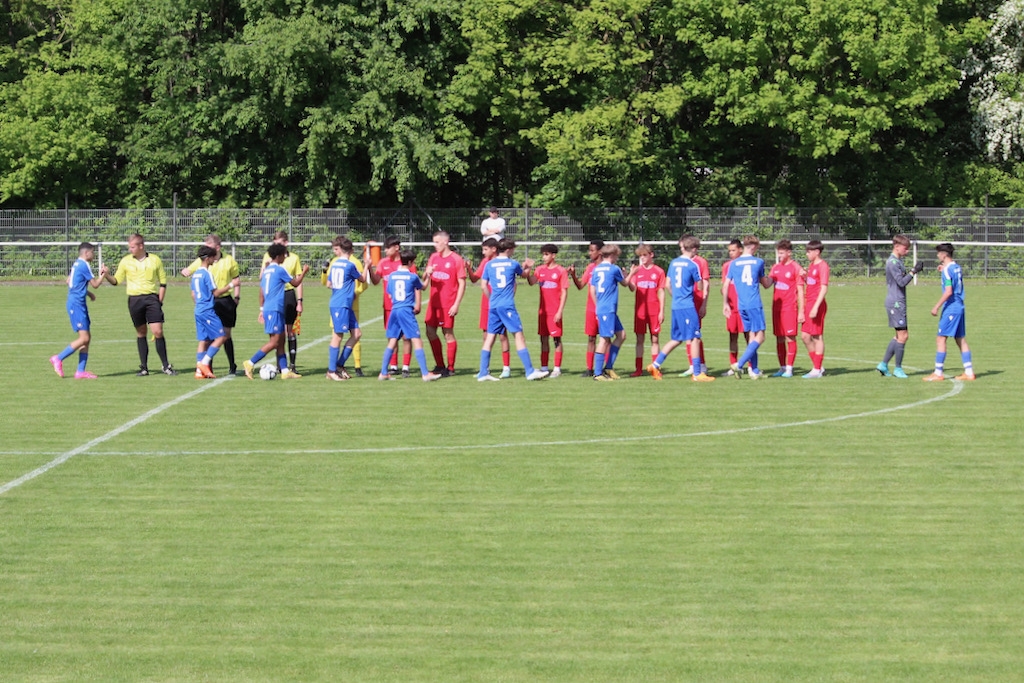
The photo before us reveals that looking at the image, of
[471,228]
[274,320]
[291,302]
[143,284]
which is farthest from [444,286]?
[471,228]

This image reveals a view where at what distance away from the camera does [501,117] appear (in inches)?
1922

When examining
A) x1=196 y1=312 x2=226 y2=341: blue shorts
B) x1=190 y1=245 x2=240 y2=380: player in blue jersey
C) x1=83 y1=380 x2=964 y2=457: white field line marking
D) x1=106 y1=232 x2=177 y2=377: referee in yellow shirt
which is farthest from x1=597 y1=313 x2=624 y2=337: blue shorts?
x1=106 y1=232 x2=177 y2=377: referee in yellow shirt

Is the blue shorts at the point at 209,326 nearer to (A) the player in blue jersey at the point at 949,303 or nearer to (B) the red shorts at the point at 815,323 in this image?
(B) the red shorts at the point at 815,323

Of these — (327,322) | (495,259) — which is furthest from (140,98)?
(495,259)

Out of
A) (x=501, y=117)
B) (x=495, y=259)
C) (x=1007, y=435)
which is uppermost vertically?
(x=501, y=117)

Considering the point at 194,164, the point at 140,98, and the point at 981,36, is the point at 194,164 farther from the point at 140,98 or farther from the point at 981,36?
the point at 981,36

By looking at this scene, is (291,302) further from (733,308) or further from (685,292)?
(733,308)

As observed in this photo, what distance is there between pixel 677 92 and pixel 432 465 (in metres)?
34.8

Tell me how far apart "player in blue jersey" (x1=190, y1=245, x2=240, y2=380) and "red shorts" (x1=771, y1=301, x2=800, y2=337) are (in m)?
6.96

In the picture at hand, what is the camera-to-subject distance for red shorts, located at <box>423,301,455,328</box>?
19906mm

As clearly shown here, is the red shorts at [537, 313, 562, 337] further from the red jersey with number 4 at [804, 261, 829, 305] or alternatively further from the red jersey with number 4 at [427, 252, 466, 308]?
the red jersey with number 4 at [804, 261, 829, 305]

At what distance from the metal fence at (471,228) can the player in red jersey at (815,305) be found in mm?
25830

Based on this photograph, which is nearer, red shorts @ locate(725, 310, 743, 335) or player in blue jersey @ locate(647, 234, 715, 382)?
player in blue jersey @ locate(647, 234, 715, 382)

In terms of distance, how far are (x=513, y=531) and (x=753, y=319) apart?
917cm
